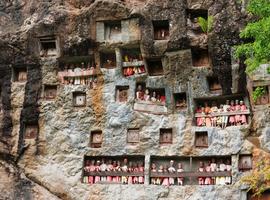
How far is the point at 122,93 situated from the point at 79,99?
1668mm

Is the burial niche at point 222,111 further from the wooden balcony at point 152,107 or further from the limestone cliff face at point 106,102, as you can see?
the wooden balcony at point 152,107

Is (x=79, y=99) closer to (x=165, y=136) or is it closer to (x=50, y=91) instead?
(x=50, y=91)

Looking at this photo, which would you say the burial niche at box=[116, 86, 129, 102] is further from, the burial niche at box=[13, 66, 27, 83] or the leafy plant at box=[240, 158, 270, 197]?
the leafy plant at box=[240, 158, 270, 197]

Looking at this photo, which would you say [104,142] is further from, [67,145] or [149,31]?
[149,31]

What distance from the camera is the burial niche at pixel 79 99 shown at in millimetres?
19625

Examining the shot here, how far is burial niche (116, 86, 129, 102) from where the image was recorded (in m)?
19.5

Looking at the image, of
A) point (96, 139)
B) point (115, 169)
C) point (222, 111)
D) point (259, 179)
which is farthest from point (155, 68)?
point (259, 179)

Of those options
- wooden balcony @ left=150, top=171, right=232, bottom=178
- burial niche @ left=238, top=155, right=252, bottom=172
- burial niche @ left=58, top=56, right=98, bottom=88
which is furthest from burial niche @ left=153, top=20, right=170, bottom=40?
burial niche @ left=238, top=155, right=252, bottom=172

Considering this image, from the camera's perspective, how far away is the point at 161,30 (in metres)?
19.7

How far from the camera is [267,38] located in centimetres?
1187

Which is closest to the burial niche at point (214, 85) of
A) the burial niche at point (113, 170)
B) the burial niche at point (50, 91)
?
the burial niche at point (113, 170)

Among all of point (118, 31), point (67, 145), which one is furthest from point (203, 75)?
point (67, 145)

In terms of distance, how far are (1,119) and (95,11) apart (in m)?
5.48

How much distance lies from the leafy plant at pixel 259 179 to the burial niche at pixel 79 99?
6.59 m
